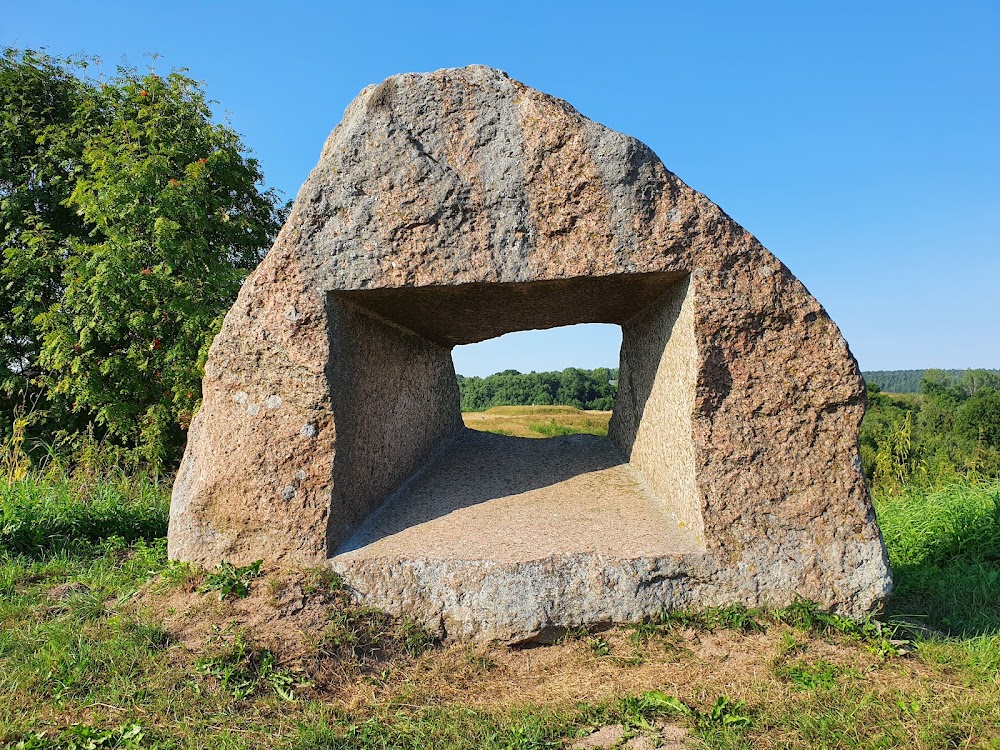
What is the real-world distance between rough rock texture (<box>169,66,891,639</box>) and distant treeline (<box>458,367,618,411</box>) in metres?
9.04

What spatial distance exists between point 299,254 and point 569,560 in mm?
2033

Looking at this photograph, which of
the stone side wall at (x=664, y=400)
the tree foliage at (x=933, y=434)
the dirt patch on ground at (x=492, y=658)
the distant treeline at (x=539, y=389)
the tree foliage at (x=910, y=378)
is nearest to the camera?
the dirt patch on ground at (x=492, y=658)

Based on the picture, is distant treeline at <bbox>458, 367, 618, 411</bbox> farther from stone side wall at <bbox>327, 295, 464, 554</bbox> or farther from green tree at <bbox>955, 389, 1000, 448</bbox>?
green tree at <bbox>955, 389, 1000, 448</bbox>

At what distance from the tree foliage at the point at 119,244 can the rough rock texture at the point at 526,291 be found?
3.56 metres

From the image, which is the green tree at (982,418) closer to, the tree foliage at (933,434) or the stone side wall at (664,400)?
the tree foliage at (933,434)

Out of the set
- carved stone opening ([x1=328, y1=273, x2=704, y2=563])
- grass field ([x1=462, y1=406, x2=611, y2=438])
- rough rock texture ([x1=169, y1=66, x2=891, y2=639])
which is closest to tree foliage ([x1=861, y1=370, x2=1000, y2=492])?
rough rock texture ([x1=169, y1=66, x2=891, y2=639])

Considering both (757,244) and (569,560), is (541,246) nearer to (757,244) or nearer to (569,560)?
(757,244)

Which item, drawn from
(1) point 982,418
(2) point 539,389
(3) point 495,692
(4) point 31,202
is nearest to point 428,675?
(3) point 495,692

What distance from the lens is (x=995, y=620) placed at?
3.54 meters

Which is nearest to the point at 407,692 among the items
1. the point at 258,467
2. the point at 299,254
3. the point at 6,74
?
the point at 258,467

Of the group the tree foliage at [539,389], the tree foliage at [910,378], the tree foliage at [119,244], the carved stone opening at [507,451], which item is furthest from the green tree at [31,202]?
the tree foliage at [910,378]

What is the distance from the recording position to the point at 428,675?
2.96m

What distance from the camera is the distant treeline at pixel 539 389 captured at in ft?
42.1

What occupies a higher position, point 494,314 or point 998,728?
point 494,314
